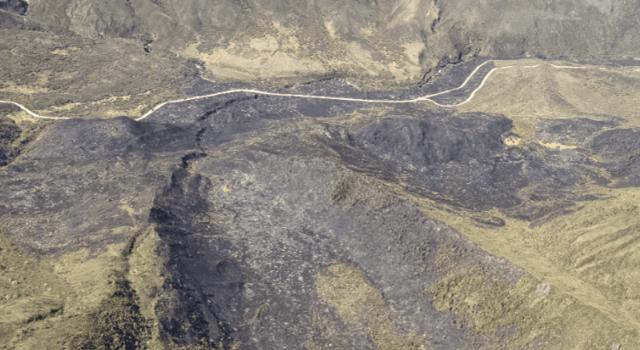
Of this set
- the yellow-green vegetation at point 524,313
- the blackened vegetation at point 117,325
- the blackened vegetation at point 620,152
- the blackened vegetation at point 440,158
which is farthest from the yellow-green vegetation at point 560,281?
the blackened vegetation at point 117,325

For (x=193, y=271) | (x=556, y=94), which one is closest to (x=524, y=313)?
(x=193, y=271)

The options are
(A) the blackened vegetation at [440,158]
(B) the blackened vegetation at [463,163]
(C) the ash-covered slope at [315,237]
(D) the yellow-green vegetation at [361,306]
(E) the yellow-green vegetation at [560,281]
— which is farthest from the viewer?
(A) the blackened vegetation at [440,158]

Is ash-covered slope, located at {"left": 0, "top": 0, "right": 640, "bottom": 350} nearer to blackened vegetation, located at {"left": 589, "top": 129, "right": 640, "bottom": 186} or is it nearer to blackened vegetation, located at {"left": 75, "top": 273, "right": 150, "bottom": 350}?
blackened vegetation, located at {"left": 75, "top": 273, "right": 150, "bottom": 350}

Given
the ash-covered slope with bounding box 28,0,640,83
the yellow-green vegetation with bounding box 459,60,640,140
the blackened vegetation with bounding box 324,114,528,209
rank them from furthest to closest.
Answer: the ash-covered slope with bounding box 28,0,640,83
the yellow-green vegetation with bounding box 459,60,640,140
the blackened vegetation with bounding box 324,114,528,209

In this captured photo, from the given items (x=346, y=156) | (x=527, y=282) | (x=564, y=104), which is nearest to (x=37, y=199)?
(x=346, y=156)

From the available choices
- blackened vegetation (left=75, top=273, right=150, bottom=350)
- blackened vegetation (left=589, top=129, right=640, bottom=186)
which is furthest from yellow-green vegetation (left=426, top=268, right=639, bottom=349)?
blackened vegetation (left=589, top=129, right=640, bottom=186)

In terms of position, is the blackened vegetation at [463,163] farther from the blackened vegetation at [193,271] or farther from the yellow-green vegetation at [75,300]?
the yellow-green vegetation at [75,300]
